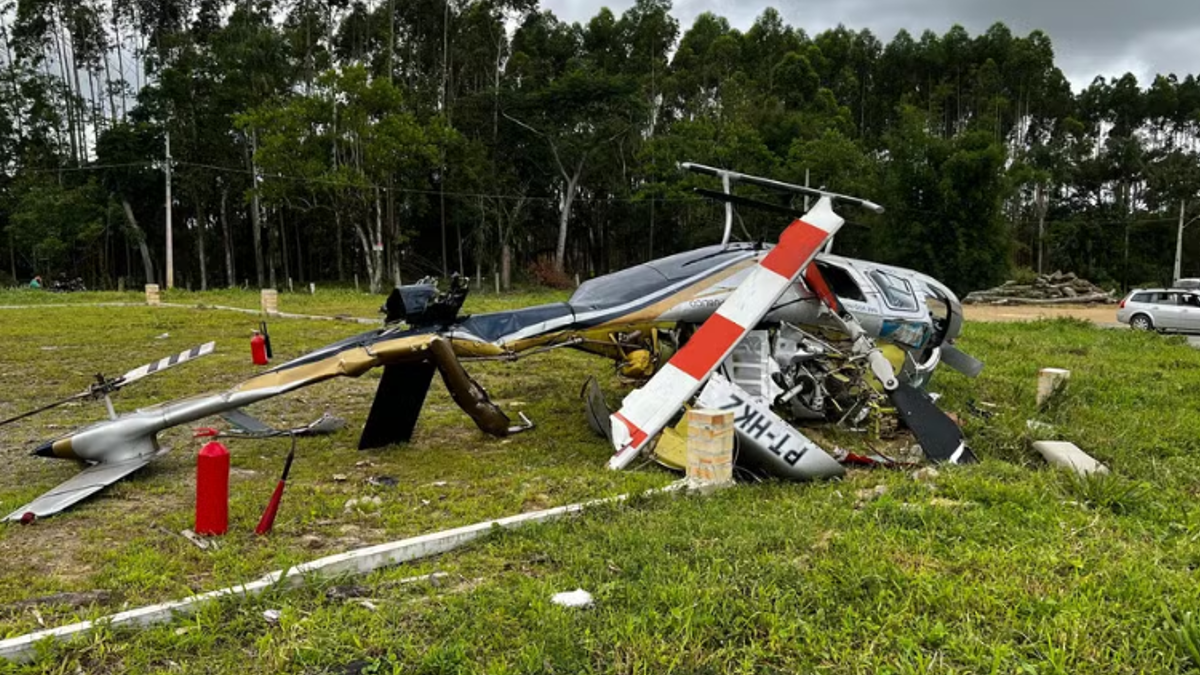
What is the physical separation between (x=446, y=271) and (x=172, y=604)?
1698 inches

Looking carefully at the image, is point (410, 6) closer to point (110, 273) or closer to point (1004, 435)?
point (110, 273)

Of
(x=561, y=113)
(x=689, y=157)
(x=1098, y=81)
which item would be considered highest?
(x=1098, y=81)

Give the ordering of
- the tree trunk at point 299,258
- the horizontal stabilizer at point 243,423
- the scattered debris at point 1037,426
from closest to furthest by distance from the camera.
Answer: the horizontal stabilizer at point 243,423
the scattered debris at point 1037,426
the tree trunk at point 299,258

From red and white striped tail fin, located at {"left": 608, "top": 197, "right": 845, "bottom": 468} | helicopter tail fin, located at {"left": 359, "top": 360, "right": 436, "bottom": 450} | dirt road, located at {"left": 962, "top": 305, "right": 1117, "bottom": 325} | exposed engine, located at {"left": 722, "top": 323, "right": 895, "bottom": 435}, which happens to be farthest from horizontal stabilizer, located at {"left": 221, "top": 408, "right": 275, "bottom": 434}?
dirt road, located at {"left": 962, "top": 305, "right": 1117, "bottom": 325}

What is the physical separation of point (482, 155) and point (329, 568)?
37976 millimetres

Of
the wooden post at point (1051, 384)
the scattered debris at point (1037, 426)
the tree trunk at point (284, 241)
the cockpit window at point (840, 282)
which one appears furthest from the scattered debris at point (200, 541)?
the tree trunk at point (284, 241)

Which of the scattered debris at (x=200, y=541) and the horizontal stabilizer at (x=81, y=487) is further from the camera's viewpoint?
the horizontal stabilizer at (x=81, y=487)

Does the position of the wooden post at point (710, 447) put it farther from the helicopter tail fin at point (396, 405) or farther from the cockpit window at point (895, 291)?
the cockpit window at point (895, 291)

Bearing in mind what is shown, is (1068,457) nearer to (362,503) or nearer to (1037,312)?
(362,503)

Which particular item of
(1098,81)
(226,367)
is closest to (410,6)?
(226,367)

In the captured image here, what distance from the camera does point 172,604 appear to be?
141 inches

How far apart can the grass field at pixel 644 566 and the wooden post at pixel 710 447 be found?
9.6 inches

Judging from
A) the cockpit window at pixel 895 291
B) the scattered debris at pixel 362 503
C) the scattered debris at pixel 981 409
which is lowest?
the scattered debris at pixel 981 409

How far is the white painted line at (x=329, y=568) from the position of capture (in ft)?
10.9
